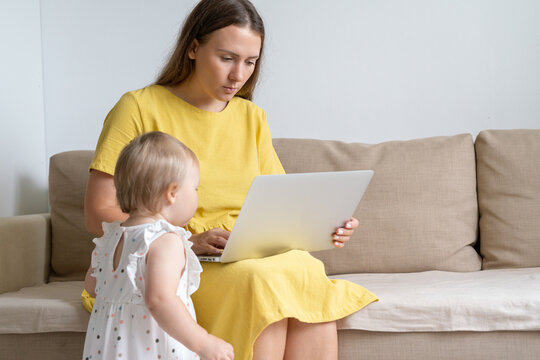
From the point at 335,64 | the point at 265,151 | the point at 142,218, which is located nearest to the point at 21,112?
the point at 265,151

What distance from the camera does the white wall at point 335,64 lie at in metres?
2.25

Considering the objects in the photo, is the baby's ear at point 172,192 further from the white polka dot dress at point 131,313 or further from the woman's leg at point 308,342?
the woman's leg at point 308,342

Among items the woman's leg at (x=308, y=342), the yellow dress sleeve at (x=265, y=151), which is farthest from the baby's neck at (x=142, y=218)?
the yellow dress sleeve at (x=265, y=151)

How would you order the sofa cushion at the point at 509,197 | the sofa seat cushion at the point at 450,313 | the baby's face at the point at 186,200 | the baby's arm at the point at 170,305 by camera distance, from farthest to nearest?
1. the sofa cushion at the point at 509,197
2. the sofa seat cushion at the point at 450,313
3. the baby's face at the point at 186,200
4. the baby's arm at the point at 170,305

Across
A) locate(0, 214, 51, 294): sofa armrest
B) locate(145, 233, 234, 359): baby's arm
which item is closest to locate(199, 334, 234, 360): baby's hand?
locate(145, 233, 234, 359): baby's arm

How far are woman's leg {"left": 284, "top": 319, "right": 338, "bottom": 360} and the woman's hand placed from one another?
23cm

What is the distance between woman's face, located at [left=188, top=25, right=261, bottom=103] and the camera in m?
1.51

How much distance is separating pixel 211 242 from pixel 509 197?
107cm

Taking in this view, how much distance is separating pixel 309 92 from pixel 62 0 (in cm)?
103

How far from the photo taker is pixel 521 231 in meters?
1.89

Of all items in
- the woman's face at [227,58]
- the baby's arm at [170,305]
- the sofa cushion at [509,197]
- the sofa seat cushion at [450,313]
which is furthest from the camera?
the sofa cushion at [509,197]

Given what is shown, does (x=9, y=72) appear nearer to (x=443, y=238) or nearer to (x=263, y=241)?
(x=263, y=241)

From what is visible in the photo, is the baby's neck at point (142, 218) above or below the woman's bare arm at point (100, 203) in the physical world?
above

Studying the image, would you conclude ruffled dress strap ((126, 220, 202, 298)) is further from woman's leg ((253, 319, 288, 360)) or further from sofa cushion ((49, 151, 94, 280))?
sofa cushion ((49, 151, 94, 280))
